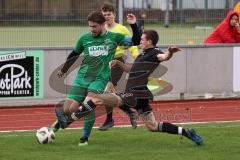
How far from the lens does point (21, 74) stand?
53.5ft

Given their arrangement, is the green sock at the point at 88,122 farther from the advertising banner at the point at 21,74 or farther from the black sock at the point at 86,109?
the advertising banner at the point at 21,74

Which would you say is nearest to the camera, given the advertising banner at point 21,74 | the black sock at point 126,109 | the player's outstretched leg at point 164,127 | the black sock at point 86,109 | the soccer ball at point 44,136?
the player's outstretched leg at point 164,127

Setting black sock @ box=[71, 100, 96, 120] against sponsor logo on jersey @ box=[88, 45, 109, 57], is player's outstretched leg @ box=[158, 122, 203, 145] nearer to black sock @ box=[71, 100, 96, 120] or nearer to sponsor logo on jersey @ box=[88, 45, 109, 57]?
black sock @ box=[71, 100, 96, 120]

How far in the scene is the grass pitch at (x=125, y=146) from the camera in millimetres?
9742

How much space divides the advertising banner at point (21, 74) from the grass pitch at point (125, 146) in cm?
396

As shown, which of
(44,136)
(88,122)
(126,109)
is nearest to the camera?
(88,122)

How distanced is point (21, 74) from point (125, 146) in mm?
6221

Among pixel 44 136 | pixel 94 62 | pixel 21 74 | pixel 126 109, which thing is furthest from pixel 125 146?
pixel 21 74

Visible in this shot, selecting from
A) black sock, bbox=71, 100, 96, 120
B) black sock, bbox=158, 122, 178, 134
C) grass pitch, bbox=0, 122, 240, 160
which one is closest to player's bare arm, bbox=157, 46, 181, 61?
black sock, bbox=158, 122, 178, 134

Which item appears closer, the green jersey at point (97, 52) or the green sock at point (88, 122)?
the green sock at point (88, 122)

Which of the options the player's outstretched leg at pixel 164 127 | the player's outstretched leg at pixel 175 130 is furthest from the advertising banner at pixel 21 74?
the player's outstretched leg at pixel 175 130

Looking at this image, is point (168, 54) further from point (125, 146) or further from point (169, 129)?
point (125, 146)

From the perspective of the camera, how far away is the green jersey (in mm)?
10859

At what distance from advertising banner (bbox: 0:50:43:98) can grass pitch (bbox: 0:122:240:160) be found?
3.96 m
